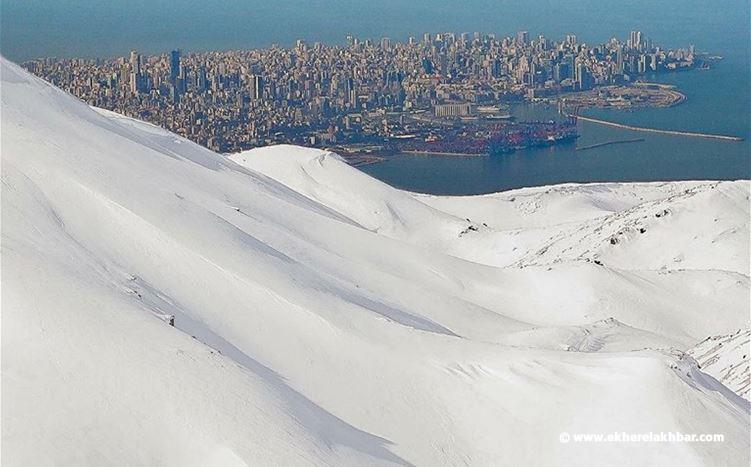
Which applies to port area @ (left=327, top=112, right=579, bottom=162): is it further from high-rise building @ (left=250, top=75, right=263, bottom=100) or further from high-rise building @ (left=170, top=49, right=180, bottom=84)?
high-rise building @ (left=170, top=49, right=180, bottom=84)

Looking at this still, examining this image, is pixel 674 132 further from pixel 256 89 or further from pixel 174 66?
pixel 174 66

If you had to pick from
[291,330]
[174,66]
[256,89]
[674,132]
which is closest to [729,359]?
[291,330]

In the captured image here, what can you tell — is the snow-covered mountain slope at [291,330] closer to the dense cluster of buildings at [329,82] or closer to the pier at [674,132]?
the dense cluster of buildings at [329,82]

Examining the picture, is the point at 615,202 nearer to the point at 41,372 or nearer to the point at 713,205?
the point at 713,205

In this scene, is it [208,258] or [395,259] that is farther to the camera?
[395,259]

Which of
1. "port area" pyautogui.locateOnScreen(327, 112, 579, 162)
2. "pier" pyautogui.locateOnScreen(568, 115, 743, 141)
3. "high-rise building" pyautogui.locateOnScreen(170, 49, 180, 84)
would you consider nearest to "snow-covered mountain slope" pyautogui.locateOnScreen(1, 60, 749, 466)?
"port area" pyautogui.locateOnScreen(327, 112, 579, 162)

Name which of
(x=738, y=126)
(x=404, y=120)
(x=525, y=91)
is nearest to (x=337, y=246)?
(x=404, y=120)
